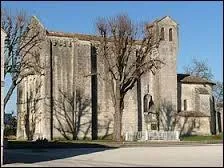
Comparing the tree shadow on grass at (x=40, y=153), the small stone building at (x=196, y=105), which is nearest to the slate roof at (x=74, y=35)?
the small stone building at (x=196, y=105)

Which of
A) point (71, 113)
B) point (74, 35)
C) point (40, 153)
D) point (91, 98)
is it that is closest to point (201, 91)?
point (91, 98)

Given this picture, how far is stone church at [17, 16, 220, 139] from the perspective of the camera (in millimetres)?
64125

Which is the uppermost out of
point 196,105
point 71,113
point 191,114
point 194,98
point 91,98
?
point 194,98

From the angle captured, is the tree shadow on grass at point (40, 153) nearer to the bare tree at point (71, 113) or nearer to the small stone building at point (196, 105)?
the bare tree at point (71, 113)

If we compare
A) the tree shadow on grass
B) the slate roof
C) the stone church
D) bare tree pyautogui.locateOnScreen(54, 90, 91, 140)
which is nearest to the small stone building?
the stone church

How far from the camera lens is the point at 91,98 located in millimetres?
67062

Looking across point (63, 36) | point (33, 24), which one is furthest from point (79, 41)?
point (33, 24)

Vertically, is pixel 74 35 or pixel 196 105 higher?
pixel 74 35

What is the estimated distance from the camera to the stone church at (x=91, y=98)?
6412 centimetres

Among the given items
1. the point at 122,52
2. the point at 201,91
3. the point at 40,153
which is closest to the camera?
the point at 40,153

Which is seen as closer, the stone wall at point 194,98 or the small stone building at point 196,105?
the small stone building at point 196,105

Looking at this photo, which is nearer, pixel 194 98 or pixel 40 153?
pixel 40 153

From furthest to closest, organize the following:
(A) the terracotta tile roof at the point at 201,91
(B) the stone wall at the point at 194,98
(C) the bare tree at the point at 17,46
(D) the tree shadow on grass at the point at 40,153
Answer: (A) the terracotta tile roof at the point at 201,91 → (B) the stone wall at the point at 194,98 → (C) the bare tree at the point at 17,46 → (D) the tree shadow on grass at the point at 40,153

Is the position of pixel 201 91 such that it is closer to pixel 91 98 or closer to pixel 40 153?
pixel 91 98
